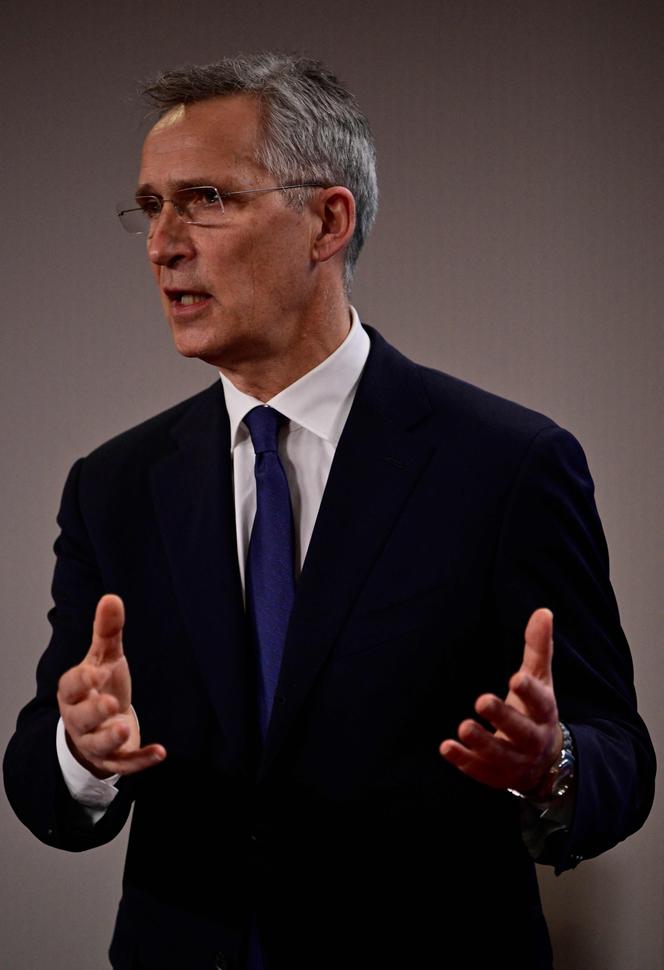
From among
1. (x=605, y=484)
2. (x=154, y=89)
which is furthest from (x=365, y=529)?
(x=605, y=484)

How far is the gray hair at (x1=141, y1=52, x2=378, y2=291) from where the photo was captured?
5.50ft

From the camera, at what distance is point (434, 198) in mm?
2740

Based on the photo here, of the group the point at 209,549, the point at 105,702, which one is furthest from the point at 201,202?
the point at 105,702

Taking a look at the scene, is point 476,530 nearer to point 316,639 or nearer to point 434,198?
point 316,639

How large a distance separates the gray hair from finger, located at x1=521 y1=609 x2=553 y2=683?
2.45 feet

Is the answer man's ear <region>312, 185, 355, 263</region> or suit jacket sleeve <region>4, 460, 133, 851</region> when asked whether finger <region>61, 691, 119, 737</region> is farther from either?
man's ear <region>312, 185, 355, 263</region>

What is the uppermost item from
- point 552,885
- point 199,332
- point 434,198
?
point 434,198

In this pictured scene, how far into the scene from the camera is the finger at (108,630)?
4.27 feet

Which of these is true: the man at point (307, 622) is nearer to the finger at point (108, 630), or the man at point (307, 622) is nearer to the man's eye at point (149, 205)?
the man's eye at point (149, 205)

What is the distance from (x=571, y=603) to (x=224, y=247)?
66 cm

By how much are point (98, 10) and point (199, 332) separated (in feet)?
4.86

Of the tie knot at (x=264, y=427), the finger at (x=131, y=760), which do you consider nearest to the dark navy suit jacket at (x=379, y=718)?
the tie knot at (x=264, y=427)

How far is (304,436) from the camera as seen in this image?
170cm

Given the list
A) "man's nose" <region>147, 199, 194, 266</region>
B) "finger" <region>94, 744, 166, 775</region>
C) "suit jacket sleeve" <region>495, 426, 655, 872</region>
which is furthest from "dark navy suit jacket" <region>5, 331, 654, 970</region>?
"man's nose" <region>147, 199, 194, 266</region>
